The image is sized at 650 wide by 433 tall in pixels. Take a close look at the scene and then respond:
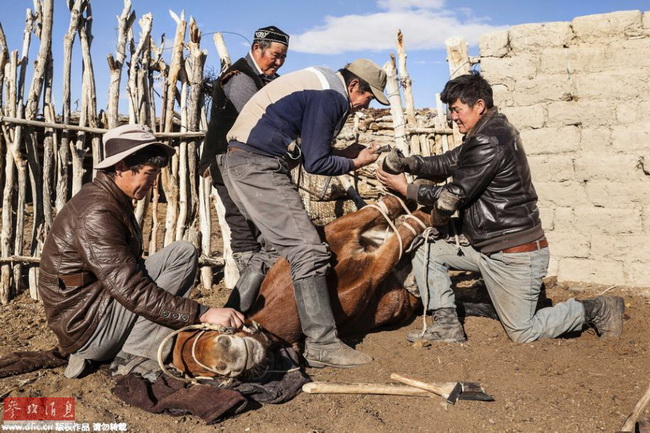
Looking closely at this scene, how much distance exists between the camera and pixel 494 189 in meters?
3.96

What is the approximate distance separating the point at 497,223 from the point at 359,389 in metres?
1.49

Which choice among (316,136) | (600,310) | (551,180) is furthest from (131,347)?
(551,180)

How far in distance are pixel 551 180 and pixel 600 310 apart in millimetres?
1911

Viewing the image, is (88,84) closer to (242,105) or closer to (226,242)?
(226,242)

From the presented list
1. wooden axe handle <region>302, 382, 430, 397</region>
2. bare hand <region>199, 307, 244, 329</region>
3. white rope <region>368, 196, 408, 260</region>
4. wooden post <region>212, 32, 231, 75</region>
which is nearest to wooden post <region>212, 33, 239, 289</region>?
wooden post <region>212, 32, 231, 75</region>

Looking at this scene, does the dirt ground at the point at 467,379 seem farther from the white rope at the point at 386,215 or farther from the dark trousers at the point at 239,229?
the dark trousers at the point at 239,229

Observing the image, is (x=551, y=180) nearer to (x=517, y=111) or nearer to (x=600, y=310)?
(x=517, y=111)

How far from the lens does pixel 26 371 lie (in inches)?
141

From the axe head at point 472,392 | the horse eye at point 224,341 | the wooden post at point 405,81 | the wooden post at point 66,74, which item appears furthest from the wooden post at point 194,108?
the axe head at point 472,392

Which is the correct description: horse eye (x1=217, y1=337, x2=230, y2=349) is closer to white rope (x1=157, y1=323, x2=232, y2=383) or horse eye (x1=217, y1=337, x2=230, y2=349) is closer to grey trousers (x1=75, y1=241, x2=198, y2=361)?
white rope (x1=157, y1=323, x2=232, y2=383)

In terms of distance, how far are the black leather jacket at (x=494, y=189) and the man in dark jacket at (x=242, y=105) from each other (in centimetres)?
135

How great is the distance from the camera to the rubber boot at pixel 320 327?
3695 mm

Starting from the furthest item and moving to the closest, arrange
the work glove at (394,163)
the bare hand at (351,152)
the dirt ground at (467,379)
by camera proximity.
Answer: the bare hand at (351,152) → the work glove at (394,163) → the dirt ground at (467,379)

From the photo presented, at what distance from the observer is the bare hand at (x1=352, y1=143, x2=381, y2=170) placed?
13.3 feet
